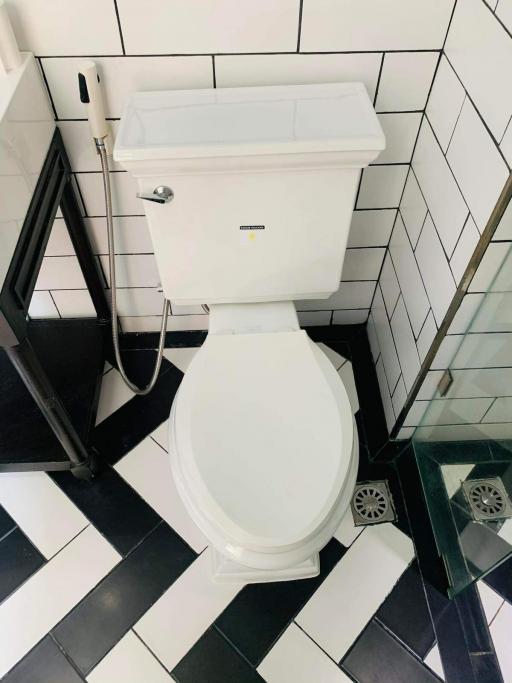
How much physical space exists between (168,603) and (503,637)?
2.41 ft

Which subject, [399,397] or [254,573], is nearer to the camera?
[254,573]

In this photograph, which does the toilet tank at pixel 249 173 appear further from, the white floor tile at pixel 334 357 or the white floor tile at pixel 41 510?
the white floor tile at pixel 41 510

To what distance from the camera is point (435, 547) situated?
1268 mm

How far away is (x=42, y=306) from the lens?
1465mm

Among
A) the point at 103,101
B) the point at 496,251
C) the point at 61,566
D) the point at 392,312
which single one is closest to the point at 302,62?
the point at 103,101

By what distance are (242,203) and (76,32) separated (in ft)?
1.36

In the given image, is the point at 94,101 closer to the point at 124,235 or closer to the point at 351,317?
the point at 124,235

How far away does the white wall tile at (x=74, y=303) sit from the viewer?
142 centimetres

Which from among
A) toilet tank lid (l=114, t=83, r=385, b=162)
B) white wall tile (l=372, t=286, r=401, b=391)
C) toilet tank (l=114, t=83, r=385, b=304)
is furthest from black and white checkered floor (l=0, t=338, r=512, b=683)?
toilet tank lid (l=114, t=83, r=385, b=162)

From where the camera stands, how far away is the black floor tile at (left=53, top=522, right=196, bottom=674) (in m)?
1.14

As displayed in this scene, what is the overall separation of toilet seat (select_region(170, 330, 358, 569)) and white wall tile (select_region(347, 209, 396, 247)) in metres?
0.37

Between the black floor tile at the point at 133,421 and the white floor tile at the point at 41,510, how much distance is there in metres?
0.15

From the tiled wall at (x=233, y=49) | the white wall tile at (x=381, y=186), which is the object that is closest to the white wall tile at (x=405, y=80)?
the tiled wall at (x=233, y=49)

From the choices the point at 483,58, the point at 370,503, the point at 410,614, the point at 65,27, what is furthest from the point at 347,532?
the point at 65,27
